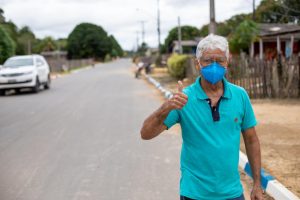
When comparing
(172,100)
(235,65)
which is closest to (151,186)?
(172,100)

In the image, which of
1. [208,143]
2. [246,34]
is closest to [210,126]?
[208,143]

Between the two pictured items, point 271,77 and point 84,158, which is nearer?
point 84,158

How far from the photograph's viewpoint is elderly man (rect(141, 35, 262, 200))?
9.18 feet

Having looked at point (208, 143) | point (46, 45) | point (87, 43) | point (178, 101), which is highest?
point (87, 43)

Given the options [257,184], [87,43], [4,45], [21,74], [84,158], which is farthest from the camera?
[87,43]

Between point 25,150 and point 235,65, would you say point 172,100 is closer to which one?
point 25,150

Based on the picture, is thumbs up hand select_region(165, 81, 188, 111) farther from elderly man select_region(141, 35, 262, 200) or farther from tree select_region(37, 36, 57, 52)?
tree select_region(37, 36, 57, 52)

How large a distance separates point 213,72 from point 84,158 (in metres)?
5.14

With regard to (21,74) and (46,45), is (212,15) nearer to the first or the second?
(21,74)

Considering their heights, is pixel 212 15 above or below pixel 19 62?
above

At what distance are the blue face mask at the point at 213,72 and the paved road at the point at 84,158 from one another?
2.90 meters

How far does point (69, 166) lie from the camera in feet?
23.1

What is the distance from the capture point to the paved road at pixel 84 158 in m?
5.78

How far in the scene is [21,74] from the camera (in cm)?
2073
